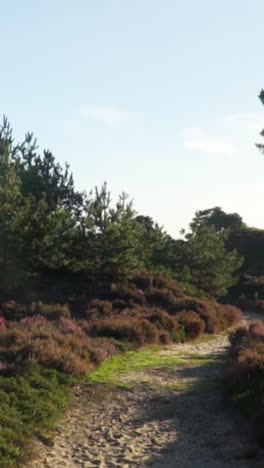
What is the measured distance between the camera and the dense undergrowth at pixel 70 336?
997cm

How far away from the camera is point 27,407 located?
1015 centimetres

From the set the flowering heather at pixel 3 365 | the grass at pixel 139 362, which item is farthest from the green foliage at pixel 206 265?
the flowering heather at pixel 3 365

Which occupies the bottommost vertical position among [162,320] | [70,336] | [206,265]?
[70,336]

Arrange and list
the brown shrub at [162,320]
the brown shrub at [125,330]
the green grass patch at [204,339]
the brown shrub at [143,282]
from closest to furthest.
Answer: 1. the brown shrub at [125,330]
2. the brown shrub at [162,320]
3. the green grass patch at [204,339]
4. the brown shrub at [143,282]

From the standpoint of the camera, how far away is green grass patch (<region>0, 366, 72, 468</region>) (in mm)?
8419

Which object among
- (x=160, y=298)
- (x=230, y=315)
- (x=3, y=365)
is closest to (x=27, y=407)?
(x=3, y=365)

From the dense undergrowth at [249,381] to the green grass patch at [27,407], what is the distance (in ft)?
11.2

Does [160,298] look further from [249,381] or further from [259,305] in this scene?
[249,381]

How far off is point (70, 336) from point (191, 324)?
8.55m

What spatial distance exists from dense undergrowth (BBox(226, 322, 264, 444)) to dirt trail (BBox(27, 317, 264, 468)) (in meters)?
0.23

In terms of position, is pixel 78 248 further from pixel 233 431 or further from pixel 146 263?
pixel 233 431

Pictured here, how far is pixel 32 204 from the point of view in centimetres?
2844

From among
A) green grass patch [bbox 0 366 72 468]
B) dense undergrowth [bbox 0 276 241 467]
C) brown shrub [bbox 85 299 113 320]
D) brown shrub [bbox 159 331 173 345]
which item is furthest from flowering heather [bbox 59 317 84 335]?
green grass patch [bbox 0 366 72 468]

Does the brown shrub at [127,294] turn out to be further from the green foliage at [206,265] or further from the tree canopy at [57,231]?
the green foliage at [206,265]
